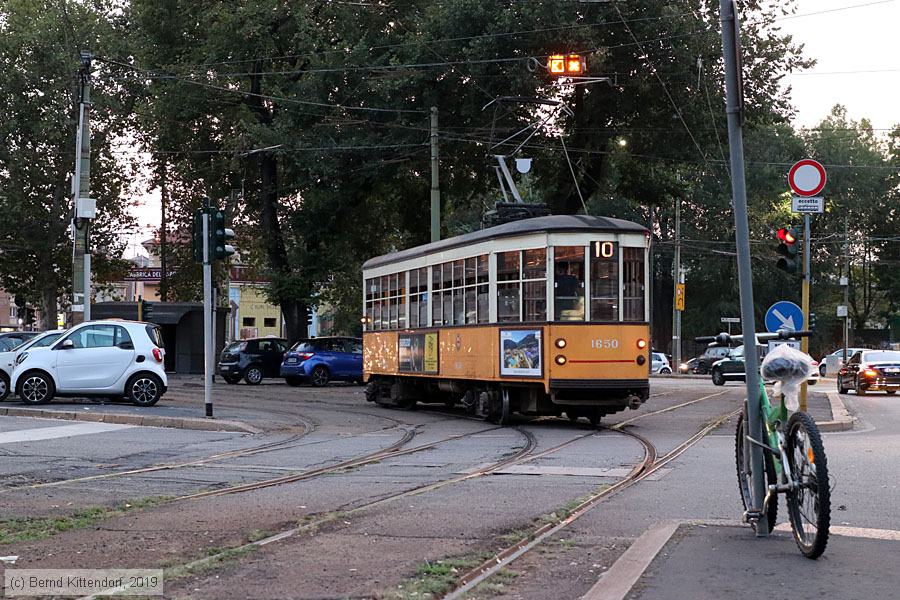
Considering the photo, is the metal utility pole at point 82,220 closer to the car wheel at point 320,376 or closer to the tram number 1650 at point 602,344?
the car wheel at point 320,376

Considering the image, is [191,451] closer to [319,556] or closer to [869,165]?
[319,556]

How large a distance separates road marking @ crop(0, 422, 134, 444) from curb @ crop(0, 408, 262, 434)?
0.32 meters

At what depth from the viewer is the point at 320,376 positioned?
39.8 metres

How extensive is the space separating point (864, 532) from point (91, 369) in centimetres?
1800

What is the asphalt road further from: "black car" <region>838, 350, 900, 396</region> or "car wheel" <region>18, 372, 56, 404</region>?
"black car" <region>838, 350, 900, 396</region>

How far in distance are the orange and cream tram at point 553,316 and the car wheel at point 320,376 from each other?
17.5 metres

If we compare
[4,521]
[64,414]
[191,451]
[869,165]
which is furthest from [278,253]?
[869,165]

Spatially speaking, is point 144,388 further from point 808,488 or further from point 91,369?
point 808,488

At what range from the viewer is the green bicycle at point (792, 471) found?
7094mm

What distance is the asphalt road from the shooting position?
7.33 m

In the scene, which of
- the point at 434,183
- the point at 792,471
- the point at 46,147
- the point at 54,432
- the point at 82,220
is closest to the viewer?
the point at 792,471

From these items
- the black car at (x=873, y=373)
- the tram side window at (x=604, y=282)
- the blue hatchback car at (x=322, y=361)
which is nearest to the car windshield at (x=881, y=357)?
the black car at (x=873, y=373)

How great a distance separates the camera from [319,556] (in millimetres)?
7680

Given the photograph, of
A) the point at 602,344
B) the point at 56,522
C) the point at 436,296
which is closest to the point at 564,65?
the point at 436,296
